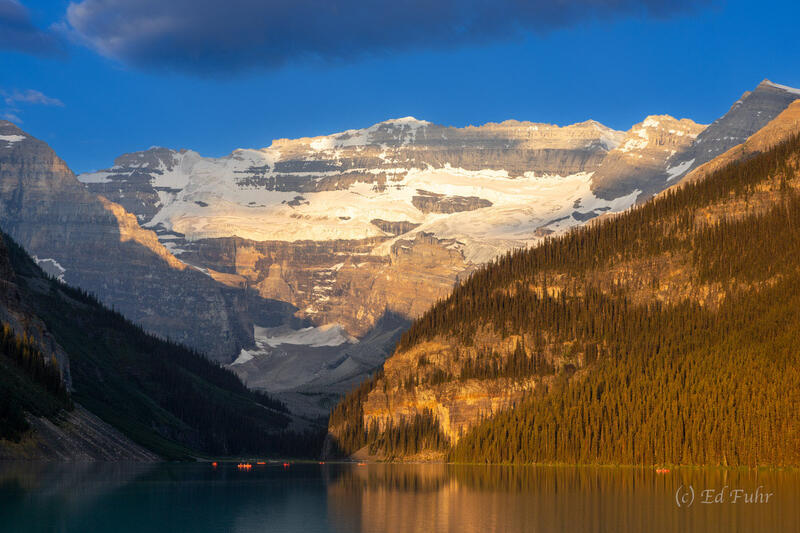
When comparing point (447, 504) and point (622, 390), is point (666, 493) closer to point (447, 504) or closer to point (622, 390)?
point (447, 504)

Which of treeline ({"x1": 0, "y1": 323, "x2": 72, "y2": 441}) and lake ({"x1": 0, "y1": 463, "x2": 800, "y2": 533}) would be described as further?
treeline ({"x1": 0, "y1": 323, "x2": 72, "y2": 441})

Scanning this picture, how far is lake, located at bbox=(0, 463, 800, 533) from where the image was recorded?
94750 mm

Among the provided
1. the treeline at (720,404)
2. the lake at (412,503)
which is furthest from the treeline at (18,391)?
the treeline at (720,404)

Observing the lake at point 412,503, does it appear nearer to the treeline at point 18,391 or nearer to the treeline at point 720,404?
the treeline at point 18,391

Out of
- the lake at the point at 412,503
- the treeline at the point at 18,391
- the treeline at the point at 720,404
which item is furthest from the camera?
the treeline at the point at 18,391

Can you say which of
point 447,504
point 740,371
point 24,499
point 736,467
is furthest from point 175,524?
point 740,371

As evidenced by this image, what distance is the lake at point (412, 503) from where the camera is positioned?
311 ft

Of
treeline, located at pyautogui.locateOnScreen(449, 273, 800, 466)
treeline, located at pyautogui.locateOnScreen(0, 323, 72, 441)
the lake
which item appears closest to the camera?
the lake

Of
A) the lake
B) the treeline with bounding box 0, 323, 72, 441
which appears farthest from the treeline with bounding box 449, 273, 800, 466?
the treeline with bounding box 0, 323, 72, 441

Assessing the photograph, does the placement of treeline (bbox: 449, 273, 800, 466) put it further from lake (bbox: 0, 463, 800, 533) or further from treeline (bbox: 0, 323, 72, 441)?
treeline (bbox: 0, 323, 72, 441)

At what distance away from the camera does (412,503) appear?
120 m

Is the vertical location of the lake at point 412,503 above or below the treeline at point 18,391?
below

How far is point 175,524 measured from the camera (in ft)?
320

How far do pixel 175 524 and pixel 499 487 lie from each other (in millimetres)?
54016
